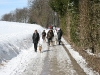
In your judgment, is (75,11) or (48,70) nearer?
(48,70)

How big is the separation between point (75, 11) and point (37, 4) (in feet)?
195

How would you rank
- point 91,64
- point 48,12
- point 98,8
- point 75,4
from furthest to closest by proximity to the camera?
point 48,12 → point 75,4 → point 98,8 → point 91,64

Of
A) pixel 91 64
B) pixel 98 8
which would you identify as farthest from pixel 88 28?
pixel 91 64

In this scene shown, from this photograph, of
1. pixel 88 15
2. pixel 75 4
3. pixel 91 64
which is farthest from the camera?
pixel 75 4

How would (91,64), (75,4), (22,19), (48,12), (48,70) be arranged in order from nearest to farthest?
(48,70) → (91,64) → (75,4) → (48,12) → (22,19)

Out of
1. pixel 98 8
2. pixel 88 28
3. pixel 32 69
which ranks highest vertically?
Result: pixel 98 8

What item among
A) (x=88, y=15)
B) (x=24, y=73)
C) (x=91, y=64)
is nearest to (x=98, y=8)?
(x=88, y=15)

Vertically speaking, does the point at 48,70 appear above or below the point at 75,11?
below

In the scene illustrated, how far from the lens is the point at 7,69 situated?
508 inches

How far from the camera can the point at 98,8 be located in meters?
15.6

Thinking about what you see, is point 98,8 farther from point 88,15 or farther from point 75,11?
point 75,11

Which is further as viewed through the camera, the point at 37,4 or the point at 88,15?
the point at 37,4

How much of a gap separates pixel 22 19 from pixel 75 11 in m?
102

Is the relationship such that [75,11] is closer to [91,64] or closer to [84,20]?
[84,20]
